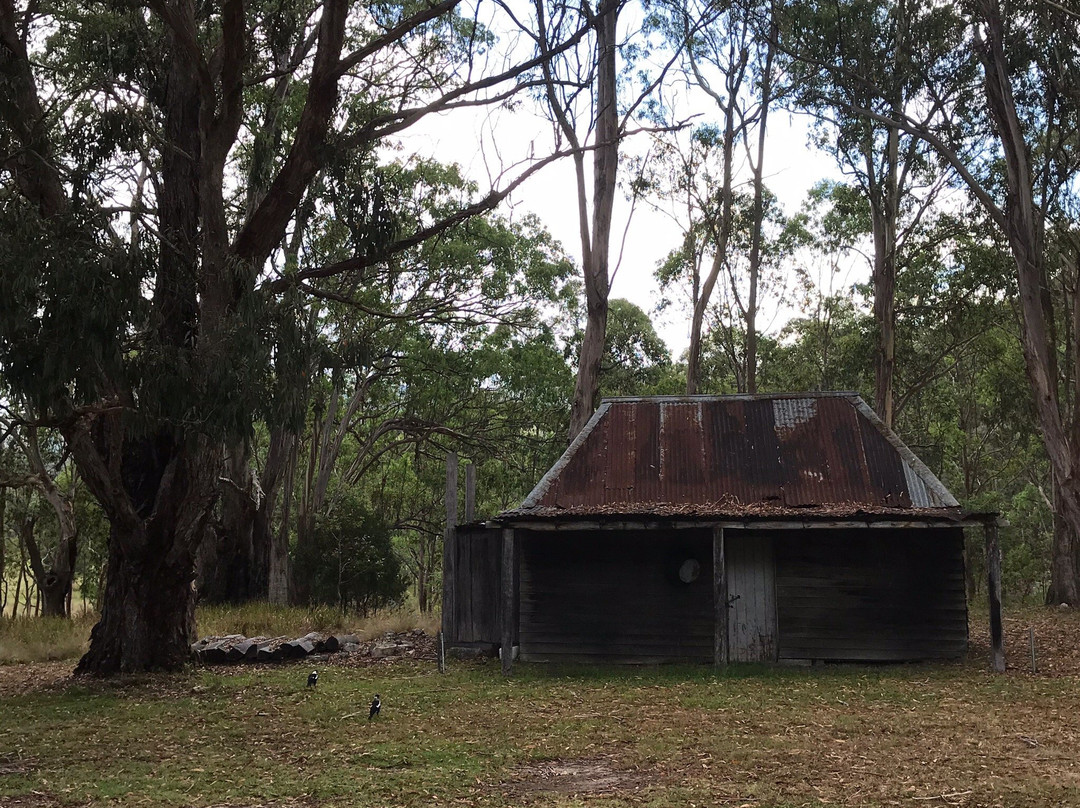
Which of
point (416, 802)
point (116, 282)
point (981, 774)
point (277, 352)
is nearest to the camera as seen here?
point (416, 802)

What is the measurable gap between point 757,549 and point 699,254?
63.3ft

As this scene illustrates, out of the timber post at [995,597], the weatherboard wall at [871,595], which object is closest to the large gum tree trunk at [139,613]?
the weatherboard wall at [871,595]

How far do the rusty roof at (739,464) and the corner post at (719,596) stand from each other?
47 centimetres

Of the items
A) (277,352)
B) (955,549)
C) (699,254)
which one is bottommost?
(955,549)

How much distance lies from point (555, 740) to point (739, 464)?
8.15 metres

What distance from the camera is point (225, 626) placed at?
19.6m

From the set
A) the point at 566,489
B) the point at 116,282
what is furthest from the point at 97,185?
the point at 566,489

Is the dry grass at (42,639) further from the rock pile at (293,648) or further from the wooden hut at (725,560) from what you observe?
the wooden hut at (725,560)

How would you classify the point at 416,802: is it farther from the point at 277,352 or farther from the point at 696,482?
the point at 696,482

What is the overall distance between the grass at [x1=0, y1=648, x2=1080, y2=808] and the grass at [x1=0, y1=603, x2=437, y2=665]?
460cm

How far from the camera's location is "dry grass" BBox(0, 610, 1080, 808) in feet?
26.3

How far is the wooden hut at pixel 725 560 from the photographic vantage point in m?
15.5

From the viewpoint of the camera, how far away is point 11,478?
21.2 metres

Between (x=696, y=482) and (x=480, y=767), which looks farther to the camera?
(x=696, y=482)
